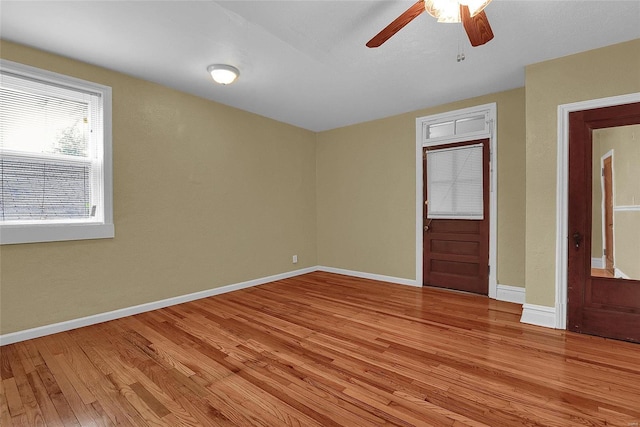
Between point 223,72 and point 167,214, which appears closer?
point 223,72

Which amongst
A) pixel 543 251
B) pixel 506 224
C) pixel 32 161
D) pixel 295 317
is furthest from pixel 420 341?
pixel 32 161

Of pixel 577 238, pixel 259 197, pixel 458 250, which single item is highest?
pixel 259 197

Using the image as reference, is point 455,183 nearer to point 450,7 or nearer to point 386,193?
point 386,193

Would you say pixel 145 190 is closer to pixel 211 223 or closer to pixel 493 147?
pixel 211 223

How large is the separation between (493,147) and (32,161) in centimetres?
526

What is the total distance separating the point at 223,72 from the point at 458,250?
3.86 m

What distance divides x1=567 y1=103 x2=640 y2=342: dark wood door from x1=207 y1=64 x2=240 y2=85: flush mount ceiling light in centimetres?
348

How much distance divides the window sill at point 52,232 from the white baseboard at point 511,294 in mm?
4824

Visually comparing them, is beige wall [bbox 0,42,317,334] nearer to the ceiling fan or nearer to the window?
the window

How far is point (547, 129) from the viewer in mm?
3012

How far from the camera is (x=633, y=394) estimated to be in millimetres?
1880

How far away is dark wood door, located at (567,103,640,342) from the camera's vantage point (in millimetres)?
2688

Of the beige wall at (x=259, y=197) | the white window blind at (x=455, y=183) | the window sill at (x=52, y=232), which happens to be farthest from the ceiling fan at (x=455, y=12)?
the window sill at (x=52, y=232)

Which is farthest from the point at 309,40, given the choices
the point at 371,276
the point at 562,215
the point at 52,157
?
the point at 371,276
